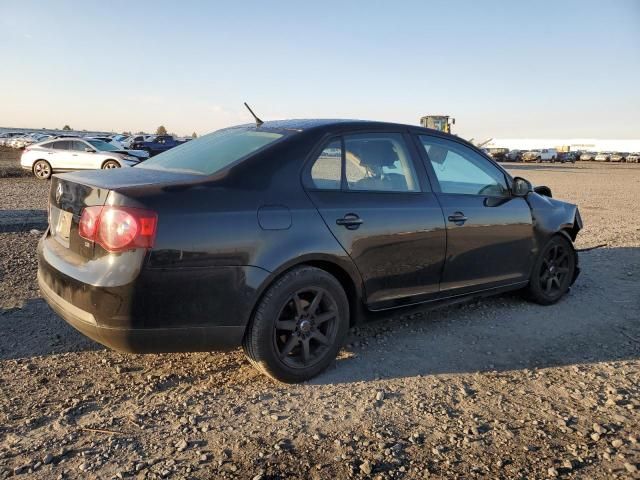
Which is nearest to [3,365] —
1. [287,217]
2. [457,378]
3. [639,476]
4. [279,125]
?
[287,217]

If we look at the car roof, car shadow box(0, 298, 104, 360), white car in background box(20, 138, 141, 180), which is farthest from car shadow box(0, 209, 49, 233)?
white car in background box(20, 138, 141, 180)

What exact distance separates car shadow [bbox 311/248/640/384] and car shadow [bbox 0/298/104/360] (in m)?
1.84

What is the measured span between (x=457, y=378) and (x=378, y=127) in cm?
185

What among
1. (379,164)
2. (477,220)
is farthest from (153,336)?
(477,220)

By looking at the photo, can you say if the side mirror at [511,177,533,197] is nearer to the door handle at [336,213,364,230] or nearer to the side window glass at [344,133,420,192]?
the side window glass at [344,133,420,192]

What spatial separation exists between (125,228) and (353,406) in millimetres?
1620

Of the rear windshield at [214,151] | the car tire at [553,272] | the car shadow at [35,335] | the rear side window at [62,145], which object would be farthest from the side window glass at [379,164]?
the rear side window at [62,145]

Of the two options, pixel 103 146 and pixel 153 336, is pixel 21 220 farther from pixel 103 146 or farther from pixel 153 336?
pixel 103 146

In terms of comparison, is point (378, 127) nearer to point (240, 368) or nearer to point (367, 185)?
point (367, 185)

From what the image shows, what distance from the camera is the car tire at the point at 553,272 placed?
481 cm

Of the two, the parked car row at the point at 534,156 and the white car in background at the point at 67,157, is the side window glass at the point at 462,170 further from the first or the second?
the parked car row at the point at 534,156

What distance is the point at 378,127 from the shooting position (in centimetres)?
380

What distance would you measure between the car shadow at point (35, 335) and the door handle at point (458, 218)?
2738 millimetres

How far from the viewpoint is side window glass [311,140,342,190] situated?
10.9 ft
